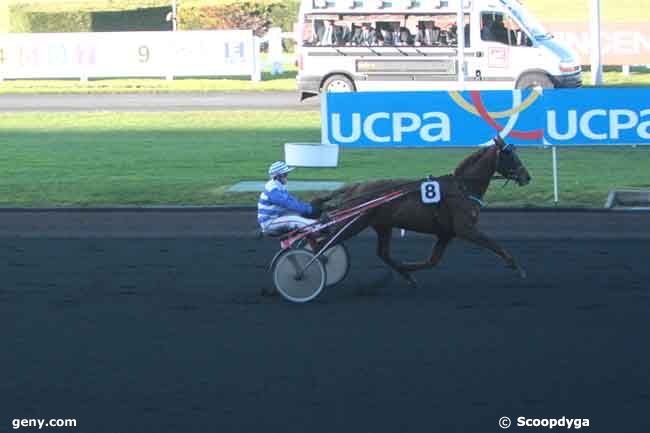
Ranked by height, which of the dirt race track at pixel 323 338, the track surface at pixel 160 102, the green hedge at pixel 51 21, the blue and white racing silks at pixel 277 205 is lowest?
the dirt race track at pixel 323 338

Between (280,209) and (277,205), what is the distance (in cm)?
5

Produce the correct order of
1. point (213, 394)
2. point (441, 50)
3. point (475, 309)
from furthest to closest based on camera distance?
point (441, 50) → point (475, 309) → point (213, 394)

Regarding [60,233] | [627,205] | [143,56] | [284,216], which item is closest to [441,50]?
[143,56]

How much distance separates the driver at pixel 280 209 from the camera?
11406 millimetres

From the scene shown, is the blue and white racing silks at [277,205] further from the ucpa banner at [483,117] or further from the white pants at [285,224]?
the ucpa banner at [483,117]

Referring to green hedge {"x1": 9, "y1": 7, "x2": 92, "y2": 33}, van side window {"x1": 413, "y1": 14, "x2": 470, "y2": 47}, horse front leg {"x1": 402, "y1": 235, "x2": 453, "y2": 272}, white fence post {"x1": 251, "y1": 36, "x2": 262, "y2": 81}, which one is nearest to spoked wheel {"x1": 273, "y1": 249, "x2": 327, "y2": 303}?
horse front leg {"x1": 402, "y1": 235, "x2": 453, "y2": 272}

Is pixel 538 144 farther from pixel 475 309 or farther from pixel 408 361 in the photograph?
pixel 408 361

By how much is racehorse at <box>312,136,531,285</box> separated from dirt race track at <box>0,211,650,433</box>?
55 cm

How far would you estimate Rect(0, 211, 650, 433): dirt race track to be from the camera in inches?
315

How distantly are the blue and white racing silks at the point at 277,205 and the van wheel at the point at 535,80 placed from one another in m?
20.7

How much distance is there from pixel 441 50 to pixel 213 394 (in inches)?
939

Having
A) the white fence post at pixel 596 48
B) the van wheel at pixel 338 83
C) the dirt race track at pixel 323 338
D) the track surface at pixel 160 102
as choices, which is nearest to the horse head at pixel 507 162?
the dirt race track at pixel 323 338

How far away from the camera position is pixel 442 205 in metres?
11.4

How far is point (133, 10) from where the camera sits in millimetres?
52375
